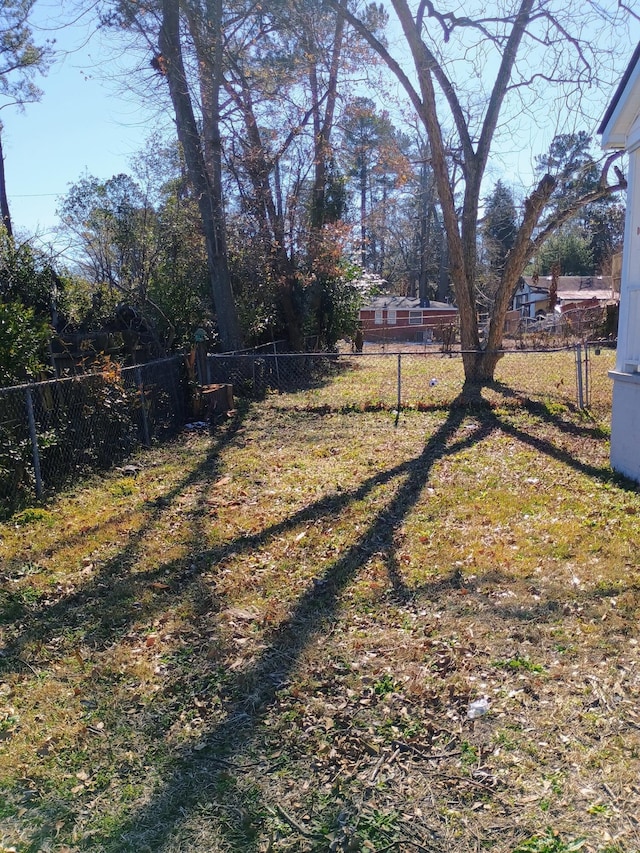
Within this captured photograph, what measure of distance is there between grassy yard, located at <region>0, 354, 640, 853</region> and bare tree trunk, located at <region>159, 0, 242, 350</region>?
28.2 feet

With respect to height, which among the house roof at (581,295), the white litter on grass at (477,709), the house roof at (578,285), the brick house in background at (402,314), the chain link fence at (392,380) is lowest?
the white litter on grass at (477,709)

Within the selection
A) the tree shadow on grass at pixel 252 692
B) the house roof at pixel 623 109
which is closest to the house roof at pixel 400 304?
the house roof at pixel 623 109

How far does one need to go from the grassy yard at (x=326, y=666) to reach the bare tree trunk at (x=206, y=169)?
8590mm

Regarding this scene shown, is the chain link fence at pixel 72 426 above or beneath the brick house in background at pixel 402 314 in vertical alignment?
beneath

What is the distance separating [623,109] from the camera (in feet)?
22.0

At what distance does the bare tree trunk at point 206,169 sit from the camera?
1362cm

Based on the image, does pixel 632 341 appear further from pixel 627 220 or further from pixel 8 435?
pixel 8 435

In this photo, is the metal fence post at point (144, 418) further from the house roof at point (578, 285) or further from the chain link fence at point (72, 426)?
the house roof at point (578, 285)

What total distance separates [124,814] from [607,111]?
7989 mm

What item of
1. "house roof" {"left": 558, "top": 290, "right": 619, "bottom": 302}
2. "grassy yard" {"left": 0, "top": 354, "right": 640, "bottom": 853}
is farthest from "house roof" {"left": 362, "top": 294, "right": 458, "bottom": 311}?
"grassy yard" {"left": 0, "top": 354, "right": 640, "bottom": 853}

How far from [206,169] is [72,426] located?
9262mm

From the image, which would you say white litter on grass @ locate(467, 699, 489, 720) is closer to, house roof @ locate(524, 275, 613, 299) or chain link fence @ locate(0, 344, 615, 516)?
chain link fence @ locate(0, 344, 615, 516)

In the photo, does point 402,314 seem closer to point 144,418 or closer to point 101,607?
point 144,418

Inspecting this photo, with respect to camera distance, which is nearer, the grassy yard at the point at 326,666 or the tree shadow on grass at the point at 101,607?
the grassy yard at the point at 326,666
